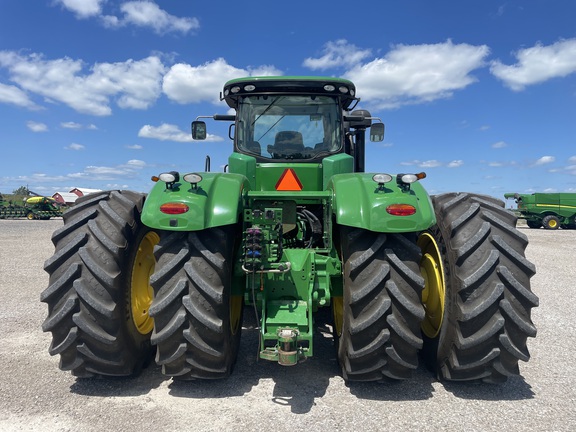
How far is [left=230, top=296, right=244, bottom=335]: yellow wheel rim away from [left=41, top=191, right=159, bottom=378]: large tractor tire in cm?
82

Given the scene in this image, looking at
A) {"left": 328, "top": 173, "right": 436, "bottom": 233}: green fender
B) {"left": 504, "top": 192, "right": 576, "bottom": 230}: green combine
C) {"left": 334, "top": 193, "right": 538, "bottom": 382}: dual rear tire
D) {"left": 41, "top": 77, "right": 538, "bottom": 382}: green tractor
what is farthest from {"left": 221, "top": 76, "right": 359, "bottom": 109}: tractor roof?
{"left": 504, "top": 192, "right": 576, "bottom": 230}: green combine

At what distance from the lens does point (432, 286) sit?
3.66 m

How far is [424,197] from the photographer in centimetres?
322

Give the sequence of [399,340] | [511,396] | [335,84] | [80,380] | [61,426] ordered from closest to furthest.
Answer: [61,426]
[399,340]
[511,396]
[80,380]
[335,84]

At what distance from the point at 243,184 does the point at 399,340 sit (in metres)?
1.80

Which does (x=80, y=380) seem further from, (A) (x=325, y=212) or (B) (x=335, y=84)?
(B) (x=335, y=84)

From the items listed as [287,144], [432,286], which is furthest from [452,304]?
[287,144]

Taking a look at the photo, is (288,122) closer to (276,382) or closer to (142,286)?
(142,286)

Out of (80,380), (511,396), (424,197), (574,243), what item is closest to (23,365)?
(80,380)

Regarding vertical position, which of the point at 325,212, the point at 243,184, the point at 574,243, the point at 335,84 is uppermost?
the point at 335,84

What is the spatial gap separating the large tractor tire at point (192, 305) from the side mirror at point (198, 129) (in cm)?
302

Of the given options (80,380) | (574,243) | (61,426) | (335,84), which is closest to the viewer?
(61,426)

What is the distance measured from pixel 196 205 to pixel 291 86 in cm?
239

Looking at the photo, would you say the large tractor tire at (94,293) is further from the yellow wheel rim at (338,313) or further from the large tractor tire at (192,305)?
the yellow wheel rim at (338,313)
